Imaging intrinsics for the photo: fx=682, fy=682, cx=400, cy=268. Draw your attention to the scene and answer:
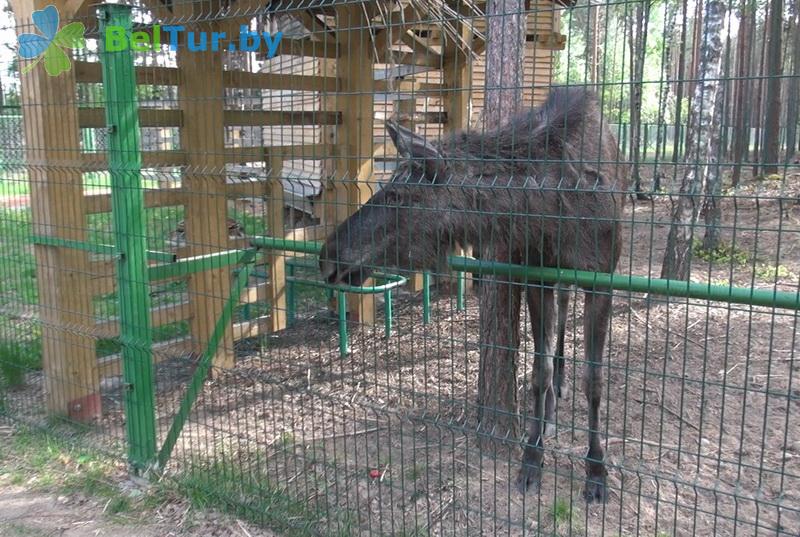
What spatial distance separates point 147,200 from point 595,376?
3.96 m

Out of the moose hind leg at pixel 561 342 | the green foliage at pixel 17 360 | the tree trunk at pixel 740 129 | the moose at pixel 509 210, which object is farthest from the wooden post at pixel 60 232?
the tree trunk at pixel 740 129

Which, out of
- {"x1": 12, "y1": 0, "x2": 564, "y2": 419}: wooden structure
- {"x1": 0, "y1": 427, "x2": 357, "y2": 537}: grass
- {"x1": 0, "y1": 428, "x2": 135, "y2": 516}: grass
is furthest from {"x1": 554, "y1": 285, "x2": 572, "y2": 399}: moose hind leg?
{"x1": 0, "y1": 428, "x2": 135, "y2": 516}: grass

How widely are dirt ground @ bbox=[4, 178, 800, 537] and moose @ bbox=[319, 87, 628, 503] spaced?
24 cm

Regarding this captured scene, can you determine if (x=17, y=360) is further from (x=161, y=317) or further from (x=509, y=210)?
(x=509, y=210)

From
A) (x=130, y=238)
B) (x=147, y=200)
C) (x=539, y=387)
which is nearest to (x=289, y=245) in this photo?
(x=130, y=238)

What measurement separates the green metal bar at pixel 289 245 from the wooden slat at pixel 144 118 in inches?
77.6

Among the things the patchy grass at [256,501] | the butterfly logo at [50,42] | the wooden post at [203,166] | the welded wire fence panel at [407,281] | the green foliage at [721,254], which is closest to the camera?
Result: the welded wire fence panel at [407,281]

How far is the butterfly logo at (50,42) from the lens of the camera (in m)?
4.89

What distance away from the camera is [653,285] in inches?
109

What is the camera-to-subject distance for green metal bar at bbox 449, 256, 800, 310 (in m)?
2.50

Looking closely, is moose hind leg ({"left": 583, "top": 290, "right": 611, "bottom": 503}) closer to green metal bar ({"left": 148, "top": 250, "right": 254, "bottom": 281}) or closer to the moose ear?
the moose ear

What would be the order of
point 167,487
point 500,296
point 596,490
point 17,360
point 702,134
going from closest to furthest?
point 596,490 → point 167,487 → point 500,296 → point 17,360 → point 702,134

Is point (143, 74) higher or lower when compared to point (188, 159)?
higher

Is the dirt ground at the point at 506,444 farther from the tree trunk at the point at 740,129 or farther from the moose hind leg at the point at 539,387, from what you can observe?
the tree trunk at the point at 740,129
